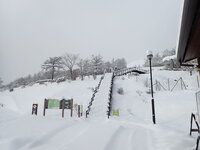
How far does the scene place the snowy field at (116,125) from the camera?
13.8 ft

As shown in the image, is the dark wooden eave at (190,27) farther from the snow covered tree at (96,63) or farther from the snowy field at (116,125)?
the snow covered tree at (96,63)

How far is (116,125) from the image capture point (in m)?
Result: 7.36

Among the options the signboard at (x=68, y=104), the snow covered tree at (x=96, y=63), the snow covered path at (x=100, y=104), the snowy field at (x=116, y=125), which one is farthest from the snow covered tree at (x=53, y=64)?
the signboard at (x=68, y=104)

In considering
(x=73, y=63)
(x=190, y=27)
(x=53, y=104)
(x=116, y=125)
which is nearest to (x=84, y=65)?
(x=73, y=63)

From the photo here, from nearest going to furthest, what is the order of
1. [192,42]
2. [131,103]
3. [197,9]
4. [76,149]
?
1. [197,9]
2. [192,42]
3. [76,149]
4. [131,103]

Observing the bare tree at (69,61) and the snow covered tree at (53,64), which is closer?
the bare tree at (69,61)

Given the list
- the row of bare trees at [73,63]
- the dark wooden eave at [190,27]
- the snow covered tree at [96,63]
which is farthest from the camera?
the snow covered tree at [96,63]

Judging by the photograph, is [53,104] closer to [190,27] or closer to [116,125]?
[116,125]

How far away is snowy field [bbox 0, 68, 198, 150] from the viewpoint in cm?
422

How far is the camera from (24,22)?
10.0 meters

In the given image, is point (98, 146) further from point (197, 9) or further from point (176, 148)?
point (197, 9)

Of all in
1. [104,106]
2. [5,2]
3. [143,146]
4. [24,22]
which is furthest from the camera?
[104,106]

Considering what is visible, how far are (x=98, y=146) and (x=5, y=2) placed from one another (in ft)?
23.6

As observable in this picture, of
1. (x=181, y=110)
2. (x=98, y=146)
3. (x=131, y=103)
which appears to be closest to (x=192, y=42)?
(x=98, y=146)
